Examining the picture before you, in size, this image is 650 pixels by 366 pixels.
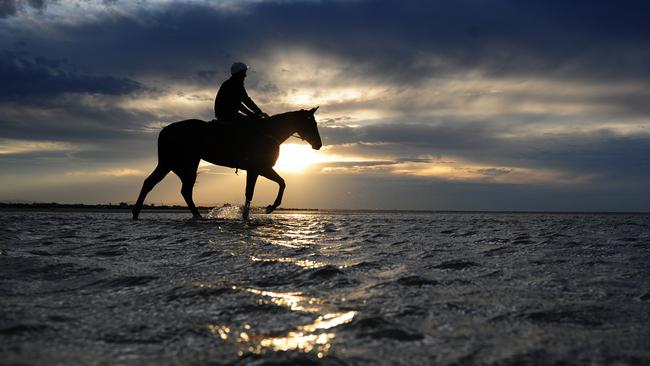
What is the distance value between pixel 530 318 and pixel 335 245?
4633 mm

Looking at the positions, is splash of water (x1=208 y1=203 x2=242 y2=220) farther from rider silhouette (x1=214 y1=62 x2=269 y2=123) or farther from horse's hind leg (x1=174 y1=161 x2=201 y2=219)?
rider silhouette (x1=214 y1=62 x2=269 y2=123)

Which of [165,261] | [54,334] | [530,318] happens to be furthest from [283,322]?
[165,261]

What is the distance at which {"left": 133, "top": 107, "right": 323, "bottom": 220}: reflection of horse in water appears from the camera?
527 inches

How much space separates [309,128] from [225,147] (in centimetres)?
261

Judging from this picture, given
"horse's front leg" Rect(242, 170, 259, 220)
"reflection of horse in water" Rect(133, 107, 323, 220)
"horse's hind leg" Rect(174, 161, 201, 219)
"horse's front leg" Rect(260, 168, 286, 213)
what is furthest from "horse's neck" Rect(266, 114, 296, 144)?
"horse's hind leg" Rect(174, 161, 201, 219)

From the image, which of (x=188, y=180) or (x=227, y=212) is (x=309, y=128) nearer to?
(x=188, y=180)

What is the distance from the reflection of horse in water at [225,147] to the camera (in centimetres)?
1340

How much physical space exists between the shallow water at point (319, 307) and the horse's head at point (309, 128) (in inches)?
340

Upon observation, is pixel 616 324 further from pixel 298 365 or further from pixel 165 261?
pixel 165 261

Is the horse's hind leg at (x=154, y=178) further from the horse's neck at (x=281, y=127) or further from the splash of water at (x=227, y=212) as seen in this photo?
the horse's neck at (x=281, y=127)

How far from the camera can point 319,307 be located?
3.38 metres

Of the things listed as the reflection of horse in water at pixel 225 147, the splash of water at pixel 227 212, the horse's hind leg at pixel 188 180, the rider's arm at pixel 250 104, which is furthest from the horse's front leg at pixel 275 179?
the splash of water at pixel 227 212

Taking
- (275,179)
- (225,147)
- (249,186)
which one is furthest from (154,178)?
(275,179)

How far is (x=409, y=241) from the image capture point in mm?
8414
